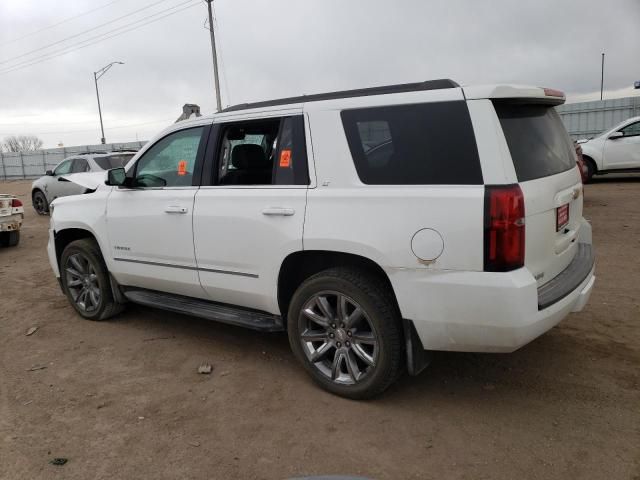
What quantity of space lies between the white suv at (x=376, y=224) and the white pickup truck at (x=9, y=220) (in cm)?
654

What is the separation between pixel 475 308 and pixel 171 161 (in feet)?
9.26

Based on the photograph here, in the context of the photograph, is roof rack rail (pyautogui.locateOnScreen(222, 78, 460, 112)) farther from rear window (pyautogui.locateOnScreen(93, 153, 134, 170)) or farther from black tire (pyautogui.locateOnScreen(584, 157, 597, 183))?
black tire (pyautogui.locateOnScreen(584, 157, 597, 183))

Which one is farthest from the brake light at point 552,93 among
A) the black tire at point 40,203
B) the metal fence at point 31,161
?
the metal fence at point 31,161

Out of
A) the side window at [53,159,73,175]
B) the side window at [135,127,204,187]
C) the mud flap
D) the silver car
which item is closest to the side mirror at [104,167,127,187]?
the side window at [135,127,204,187]

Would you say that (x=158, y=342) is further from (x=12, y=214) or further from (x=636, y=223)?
(x=636, y=223)

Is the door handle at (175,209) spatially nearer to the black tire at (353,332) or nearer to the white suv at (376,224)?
the white suv at (376,224)

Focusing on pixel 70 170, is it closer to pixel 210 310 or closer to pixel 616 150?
pixel 210 310

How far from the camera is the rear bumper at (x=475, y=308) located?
2781 mm

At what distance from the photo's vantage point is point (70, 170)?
44.9ft

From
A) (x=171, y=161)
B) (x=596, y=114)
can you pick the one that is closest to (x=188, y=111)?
(x=171, y=161)

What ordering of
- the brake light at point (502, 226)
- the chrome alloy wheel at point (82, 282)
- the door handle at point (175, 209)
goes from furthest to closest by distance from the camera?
the chrome alloy wheel at point (82, 282), the door handle at point (175, 209), the brake light at point (502, 226)

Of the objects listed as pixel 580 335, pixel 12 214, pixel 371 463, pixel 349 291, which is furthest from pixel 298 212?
pixel 12 214

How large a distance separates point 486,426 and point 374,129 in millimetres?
A: 1905

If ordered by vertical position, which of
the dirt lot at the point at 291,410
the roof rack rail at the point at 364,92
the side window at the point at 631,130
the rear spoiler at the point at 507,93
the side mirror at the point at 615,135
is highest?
the roof rack rail at the point at 364,92
